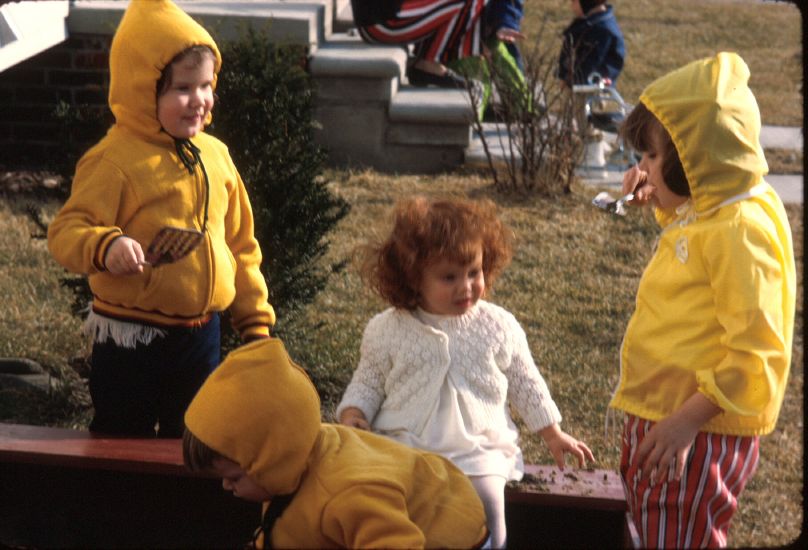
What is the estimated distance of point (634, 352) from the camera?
2867mm

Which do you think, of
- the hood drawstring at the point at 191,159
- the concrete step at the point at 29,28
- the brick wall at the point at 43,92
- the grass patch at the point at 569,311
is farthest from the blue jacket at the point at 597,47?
the hood drawstring at the point at 191,159

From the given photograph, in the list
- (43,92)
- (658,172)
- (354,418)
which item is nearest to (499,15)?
(43,92)

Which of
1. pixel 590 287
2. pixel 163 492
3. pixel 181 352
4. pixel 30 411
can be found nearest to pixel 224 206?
pixel 181 352

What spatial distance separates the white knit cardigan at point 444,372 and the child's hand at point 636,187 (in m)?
0.45

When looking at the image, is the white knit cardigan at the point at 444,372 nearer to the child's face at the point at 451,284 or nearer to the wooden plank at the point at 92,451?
the child's face at the point at 451,284

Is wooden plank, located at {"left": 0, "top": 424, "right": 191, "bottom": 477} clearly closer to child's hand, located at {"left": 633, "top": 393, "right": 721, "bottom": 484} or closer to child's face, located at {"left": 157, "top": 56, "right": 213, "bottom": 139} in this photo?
child's face, located at {"left": 157, "top": 56, "right": 213, "bottom": 139}

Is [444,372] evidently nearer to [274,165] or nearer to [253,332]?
[253,332]

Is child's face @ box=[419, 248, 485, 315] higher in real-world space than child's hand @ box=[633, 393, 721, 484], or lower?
higher

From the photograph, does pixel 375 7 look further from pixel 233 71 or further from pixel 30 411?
pixel 30 411

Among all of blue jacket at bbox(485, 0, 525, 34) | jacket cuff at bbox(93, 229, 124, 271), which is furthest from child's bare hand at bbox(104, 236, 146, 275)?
blue jacket at bbox(485, 0, 525, 34)

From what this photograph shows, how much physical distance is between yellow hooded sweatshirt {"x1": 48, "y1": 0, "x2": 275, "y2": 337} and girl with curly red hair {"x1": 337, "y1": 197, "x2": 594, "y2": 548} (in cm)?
50

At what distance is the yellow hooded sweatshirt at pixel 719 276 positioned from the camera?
257cm

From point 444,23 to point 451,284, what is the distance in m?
5.73

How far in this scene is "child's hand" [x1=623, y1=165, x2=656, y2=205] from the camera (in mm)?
3006
